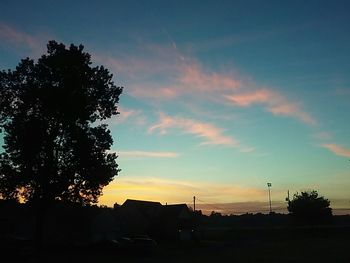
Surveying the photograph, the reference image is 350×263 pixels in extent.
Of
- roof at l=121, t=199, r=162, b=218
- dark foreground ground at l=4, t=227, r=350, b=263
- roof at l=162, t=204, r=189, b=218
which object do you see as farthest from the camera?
roof at l=121, t=199, r=162, b=218

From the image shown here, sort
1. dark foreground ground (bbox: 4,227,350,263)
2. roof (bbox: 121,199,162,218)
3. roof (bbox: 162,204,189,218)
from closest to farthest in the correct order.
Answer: dark foreground ground (bbox: 4,227,350,263), roof (bbox: 162,204,189,218), roof (bbox: 121,199,162,218)

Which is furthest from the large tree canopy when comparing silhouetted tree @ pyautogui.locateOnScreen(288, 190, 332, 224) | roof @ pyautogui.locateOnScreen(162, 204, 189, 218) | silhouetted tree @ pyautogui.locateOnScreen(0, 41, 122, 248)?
silhouetted tree @ pyautogui.locateOnScreen(288, 190, 332, 224)

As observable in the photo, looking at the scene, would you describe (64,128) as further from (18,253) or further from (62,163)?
(18,253)

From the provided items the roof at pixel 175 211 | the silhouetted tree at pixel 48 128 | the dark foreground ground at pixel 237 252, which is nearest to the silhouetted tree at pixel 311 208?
the dark foreground ground at pixel 237 252

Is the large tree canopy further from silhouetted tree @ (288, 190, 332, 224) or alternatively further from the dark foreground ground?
silhouetted tree @ (288, 190, 332, 224)

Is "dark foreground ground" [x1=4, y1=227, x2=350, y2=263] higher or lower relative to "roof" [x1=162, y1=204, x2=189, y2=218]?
lower

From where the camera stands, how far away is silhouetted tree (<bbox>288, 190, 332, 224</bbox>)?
93375 mm

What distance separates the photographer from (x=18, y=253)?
38.8 meters

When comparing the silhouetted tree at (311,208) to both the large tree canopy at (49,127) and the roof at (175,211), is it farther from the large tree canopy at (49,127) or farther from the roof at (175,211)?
the large tree canopy at (49,127)

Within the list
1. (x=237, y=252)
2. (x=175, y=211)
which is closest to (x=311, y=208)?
(x=175, y=211)

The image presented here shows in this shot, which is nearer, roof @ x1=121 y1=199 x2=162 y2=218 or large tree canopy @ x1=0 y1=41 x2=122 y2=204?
large tree canopy @ x1=0 y1=41 x2=122 y2=204

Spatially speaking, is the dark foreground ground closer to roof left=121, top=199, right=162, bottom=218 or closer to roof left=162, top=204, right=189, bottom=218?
roof left=162, top=204, right=189, bottom=218

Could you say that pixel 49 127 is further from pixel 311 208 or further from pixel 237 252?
pixel 311 208

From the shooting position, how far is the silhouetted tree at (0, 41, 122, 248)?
44.2 meters
